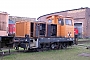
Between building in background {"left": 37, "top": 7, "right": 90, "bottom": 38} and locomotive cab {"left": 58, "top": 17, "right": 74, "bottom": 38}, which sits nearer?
locomotive cab {"left": 58, "top": 17, "right": 74, "bottom": 38}

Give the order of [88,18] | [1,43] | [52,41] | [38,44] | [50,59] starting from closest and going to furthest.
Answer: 1. [50,59]
2. [1,43]
3. [38,44]
4. [52,41]
5. [88,18]

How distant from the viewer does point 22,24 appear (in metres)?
13.9

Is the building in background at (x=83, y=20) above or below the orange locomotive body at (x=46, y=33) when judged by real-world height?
above

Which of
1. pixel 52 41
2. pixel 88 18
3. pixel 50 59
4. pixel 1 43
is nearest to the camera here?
pixel 50 59

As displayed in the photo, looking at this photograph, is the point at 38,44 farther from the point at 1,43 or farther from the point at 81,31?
the point at 81,31

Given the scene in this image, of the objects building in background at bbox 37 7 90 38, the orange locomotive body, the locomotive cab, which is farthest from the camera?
building in background at bbox 37 7 90 38

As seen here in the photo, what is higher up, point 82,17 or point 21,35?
point 82,17

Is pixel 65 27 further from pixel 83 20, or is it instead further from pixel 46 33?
pixel 83 20

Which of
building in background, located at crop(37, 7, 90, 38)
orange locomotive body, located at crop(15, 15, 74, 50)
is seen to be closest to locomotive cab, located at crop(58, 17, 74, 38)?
orange locomotive body, located at crop(15, 15, 74, 50)

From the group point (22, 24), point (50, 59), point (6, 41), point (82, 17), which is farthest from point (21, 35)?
point (82, 17)

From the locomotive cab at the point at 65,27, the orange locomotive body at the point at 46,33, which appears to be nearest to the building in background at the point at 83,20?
the orange locomotive body at the point at 46,33

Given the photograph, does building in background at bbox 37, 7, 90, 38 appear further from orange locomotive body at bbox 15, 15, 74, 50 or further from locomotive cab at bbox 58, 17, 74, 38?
locomotive cab at bbox 58, 17, 74, 38

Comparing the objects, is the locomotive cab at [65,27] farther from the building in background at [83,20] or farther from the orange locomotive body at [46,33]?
the building in background at [83,20]

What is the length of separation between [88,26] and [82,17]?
89.1 inches
